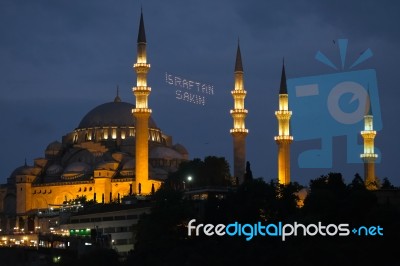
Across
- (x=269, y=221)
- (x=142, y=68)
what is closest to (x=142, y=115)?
(x=142, y=68)

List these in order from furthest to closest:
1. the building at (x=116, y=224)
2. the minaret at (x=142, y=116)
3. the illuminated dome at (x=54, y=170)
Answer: the illuminated dome at (x=54, y=170)
the minaret at (x=142, y=116)
the building at (x=116, y=224)

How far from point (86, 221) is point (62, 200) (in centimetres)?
1332

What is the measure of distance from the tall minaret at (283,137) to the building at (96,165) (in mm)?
8151

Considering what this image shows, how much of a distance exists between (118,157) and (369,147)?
61.6ft

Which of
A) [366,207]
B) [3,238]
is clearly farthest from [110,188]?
[366,207]

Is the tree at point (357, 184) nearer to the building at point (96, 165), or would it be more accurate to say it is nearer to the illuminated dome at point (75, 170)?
the building at point (96, 165)

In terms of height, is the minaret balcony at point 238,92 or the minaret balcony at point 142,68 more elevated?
the minaret balcony at point 142,68

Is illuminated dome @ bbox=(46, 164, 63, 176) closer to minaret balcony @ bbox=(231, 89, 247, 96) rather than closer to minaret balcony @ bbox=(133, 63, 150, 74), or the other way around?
minaret balcony @ bbox=(133, 63, 150, 74)

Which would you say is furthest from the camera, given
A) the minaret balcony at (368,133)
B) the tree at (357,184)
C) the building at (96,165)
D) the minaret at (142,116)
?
the building at (96,165)

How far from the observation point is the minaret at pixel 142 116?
76.1 m

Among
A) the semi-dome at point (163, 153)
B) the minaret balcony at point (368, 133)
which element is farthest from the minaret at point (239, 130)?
the semi-dome at point (163, 153)

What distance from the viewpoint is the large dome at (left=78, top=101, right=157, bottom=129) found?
3620 inches

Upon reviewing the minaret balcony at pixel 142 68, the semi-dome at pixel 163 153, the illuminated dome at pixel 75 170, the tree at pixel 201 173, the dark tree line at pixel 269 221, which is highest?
the minaret balcony at pixel 142 68

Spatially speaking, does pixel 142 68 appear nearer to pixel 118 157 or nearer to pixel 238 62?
pixel 238 62
